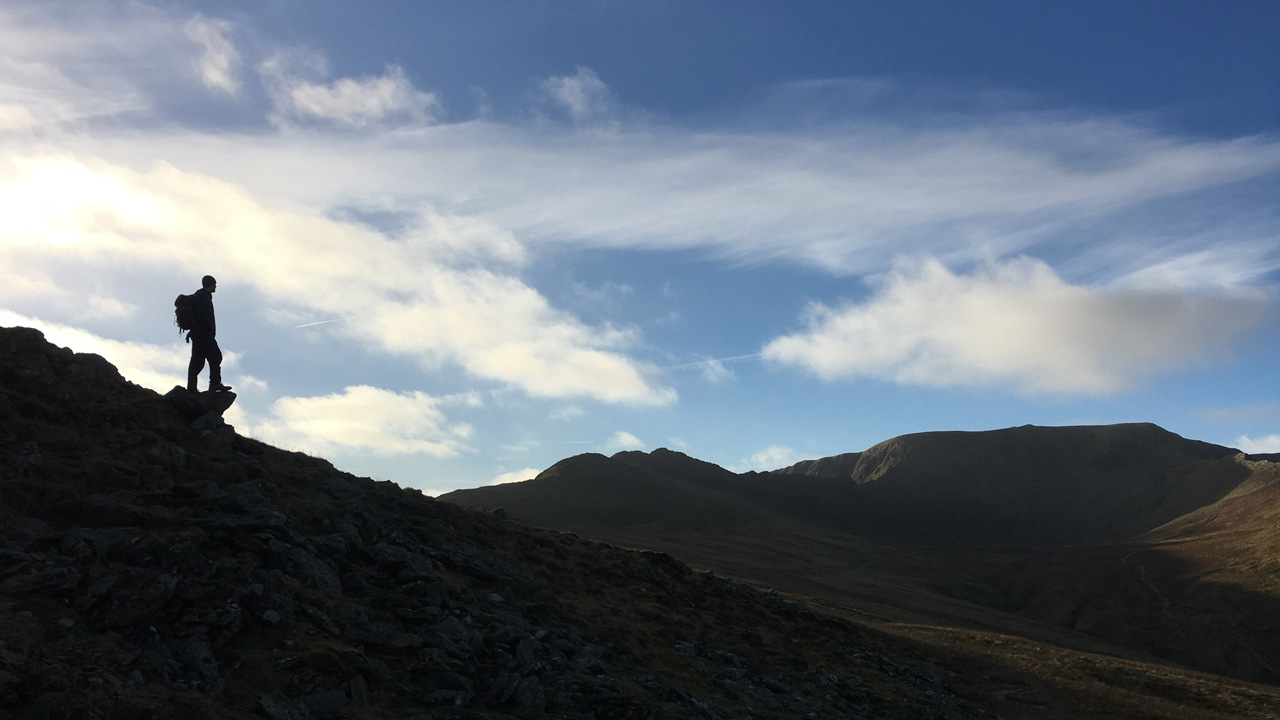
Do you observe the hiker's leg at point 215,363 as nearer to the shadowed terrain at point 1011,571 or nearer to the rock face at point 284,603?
the rock face at point 284,603

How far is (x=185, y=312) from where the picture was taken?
24516 millimetres

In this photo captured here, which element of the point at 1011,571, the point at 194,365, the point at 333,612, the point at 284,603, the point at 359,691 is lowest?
the point at 1011,571

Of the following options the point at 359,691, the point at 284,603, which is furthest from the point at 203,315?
the point at 359,691

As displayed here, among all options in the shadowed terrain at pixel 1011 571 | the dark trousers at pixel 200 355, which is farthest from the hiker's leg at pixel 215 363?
the shadowed terrain at pixel 1011 571

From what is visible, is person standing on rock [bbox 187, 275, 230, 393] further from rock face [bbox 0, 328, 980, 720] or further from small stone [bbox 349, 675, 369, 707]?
small stone [bbox 349, 675, 369, 707]

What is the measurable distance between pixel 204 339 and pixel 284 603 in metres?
12.6

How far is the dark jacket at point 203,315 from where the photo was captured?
2464cm

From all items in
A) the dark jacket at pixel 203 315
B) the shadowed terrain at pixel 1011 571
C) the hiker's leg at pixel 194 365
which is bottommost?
the shadowed terrain at pixel 1011 571

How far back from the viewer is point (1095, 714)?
31.8 meters

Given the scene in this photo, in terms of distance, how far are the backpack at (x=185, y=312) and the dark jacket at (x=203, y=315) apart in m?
0.09

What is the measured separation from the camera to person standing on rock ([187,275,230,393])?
81.0 ft

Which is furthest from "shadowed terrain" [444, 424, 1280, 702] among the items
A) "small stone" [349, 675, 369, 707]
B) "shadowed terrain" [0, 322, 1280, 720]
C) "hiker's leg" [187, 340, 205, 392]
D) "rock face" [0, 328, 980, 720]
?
"hiker's leg" [187, 340, 205, 392]

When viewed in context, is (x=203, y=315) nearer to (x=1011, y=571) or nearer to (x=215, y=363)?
(x=215, y=363)

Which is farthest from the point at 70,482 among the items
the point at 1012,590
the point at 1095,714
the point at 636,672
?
the point at 1012,590
